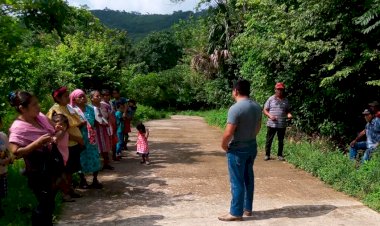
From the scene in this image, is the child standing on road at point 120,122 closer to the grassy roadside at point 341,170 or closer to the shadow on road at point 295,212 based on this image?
the grassy roadside at point 341,170

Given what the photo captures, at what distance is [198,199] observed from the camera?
6367mm

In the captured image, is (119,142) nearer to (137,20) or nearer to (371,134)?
(371,134)

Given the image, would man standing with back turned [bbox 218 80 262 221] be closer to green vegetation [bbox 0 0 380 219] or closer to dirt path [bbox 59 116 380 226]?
dirt path [bbox 59 116 380 226]

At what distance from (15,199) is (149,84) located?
2830 cm

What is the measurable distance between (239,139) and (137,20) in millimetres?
123347

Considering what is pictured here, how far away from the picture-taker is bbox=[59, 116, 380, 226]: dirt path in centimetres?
543

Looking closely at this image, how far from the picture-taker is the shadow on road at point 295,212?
5539 mm

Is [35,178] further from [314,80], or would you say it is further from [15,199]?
[314,80]

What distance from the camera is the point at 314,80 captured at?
11.5m

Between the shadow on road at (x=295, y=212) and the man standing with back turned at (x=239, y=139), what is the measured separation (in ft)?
1.21

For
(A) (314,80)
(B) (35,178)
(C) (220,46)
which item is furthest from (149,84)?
(B) (35,178)

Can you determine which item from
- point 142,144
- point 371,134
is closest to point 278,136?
point 371,134

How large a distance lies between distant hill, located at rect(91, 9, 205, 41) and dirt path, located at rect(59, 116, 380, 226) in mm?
102982

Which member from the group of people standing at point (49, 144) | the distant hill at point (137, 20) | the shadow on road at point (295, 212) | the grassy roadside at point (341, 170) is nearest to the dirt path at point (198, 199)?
the shadow on road at point (295, 212)
